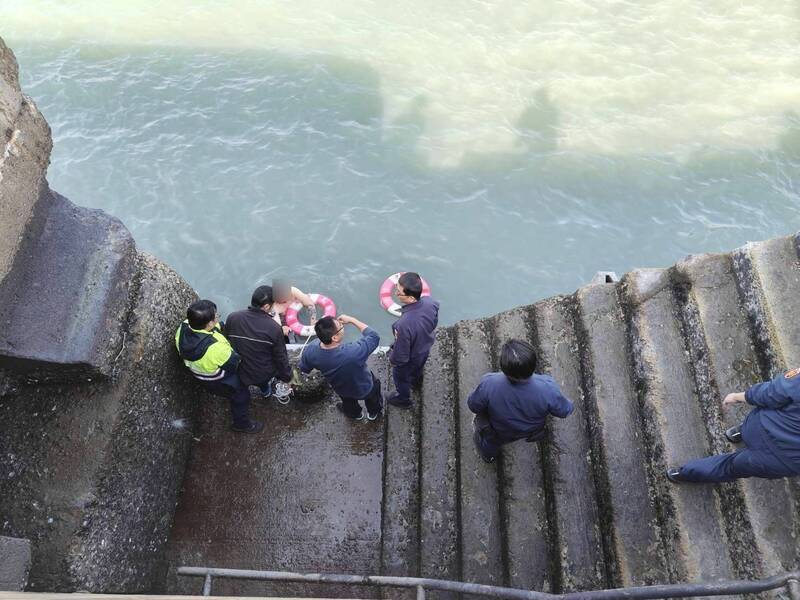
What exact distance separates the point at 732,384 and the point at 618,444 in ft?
3.06

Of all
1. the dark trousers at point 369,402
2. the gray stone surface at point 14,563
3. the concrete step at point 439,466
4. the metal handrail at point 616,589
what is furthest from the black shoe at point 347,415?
the gray stone surface at point 14,563

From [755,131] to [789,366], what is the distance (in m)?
9.45

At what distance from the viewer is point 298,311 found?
8156mm

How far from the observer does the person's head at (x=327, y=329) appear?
14.2 feet

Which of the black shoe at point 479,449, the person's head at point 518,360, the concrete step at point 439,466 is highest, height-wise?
the person's head at point 518,360

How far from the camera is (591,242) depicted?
9.95m

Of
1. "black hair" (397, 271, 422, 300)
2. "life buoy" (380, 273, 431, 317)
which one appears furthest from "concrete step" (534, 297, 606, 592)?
"life buoy" (380, 273, 431, 317)

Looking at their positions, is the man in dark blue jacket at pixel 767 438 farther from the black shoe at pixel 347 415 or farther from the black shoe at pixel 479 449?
the black shoe at pixel 347 415

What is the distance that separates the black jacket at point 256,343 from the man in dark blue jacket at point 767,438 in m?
3.30

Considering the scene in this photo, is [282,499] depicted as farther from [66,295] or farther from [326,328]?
[66,295]

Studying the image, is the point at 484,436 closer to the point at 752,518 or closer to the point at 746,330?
the point at 752,518

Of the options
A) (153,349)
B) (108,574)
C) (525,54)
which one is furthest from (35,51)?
(108,574)

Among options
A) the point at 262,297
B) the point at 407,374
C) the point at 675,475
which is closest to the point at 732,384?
the point at 675,475

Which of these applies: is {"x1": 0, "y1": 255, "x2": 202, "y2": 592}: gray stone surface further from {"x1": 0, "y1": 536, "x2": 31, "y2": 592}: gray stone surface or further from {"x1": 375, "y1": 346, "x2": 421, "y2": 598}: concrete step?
{"x1": 375, "y1": 346, "x2": 421, "y2": 598}: concrete step
